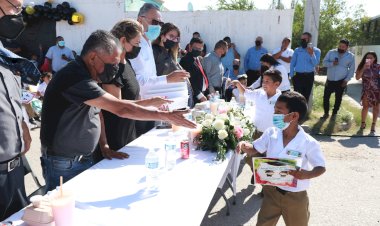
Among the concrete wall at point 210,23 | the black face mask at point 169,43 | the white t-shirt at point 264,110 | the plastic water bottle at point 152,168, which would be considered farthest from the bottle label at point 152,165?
the concrete wall at point 210,23

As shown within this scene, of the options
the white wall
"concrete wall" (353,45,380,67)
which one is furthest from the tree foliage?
the white wall

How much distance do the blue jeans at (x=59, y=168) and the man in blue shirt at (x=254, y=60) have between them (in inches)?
265

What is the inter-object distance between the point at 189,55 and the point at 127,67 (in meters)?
2.34

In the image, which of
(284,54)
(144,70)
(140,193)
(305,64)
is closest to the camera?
(140,193)

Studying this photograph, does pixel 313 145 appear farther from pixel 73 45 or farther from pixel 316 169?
pixel 73 45

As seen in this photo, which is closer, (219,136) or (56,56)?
(219,136)

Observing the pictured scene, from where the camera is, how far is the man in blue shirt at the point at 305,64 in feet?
24.2

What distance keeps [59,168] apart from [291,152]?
62.2 inches

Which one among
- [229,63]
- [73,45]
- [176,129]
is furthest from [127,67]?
[73,45]

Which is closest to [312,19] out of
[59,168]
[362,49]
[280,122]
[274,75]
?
[274,75]

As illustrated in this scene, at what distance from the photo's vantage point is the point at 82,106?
2.09m

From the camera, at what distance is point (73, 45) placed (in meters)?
10.9

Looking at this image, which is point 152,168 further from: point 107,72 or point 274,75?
point 274,75

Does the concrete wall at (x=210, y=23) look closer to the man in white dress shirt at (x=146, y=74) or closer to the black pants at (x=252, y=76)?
the black pants at (x=252, y=76)
